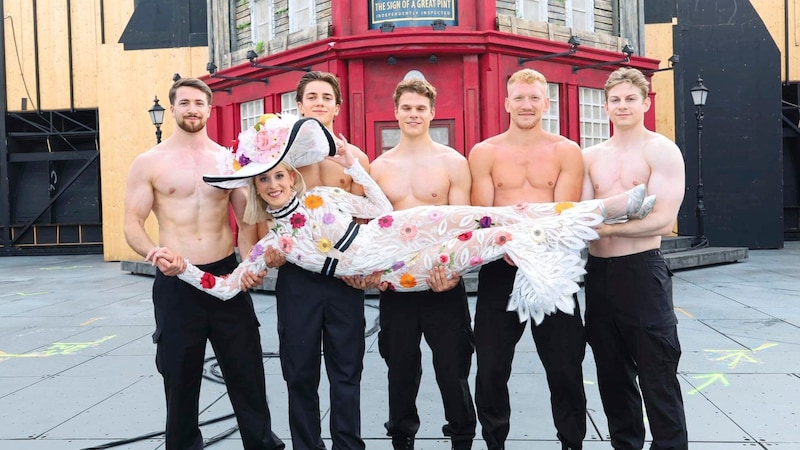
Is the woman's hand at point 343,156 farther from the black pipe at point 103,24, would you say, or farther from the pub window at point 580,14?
the black pipe at point 103,24

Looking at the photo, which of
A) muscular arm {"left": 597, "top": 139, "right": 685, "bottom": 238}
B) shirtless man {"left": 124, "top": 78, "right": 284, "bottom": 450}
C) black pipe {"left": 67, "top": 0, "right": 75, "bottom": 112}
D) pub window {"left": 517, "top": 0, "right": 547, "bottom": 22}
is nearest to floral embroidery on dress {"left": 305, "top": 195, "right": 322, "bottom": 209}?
shirtless man {"left": 124, "top": 78, "right": 284, "bottom": 450}

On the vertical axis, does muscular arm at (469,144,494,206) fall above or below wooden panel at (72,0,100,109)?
below

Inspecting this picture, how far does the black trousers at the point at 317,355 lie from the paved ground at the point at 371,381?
65cm

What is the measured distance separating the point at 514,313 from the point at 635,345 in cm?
68

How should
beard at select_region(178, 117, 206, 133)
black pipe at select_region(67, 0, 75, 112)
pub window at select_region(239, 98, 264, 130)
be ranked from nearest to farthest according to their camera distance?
1. beard at select_region(178, 117, 206, 133)
2. pub window at select_region(239, 98, 264, 130)
3. black pipe at select_region(67, 0, 75, 112)

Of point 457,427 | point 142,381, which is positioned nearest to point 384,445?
point 457,427

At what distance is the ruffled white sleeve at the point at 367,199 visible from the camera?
12.1 feet

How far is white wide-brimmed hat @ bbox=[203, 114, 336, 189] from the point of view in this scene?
3463 mm

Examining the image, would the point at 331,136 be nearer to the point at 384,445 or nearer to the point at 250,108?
the point at 384,445

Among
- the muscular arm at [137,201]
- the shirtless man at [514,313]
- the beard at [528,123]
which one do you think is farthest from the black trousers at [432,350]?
the muscular arm at [137,201]

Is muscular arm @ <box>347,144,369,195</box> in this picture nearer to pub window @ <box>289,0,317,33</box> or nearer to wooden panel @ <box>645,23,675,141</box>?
pub window @ <box>289,0,317,33</box>

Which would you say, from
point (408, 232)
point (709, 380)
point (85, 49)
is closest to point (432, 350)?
point (408, 232)

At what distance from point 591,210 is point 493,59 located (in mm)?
9214

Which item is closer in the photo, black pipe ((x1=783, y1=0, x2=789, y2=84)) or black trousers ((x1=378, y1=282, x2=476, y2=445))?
black trousers ((x1=378, y1=282, x2=476, y2=445))
